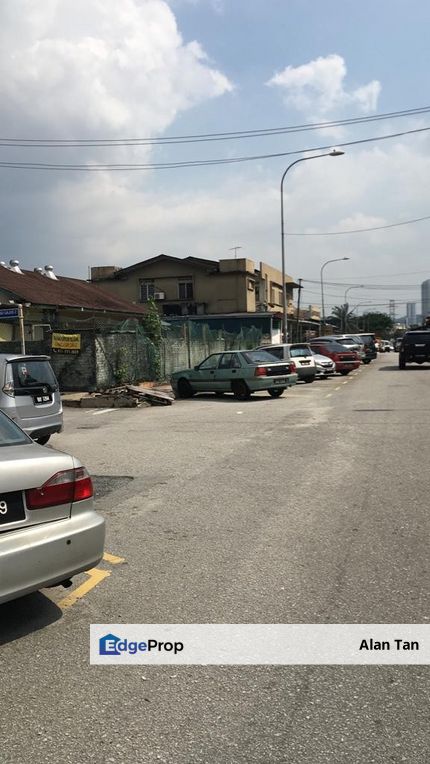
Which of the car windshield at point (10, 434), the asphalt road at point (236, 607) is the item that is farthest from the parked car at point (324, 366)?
the car windshield at point (10, 434)

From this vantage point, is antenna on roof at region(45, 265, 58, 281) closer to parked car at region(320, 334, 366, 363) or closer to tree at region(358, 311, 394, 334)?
parked car at region(320, 334, 366, 363)

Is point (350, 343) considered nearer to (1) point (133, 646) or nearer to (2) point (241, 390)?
(2) point (241, 390)

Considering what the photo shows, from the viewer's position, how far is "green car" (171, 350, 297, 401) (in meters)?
17.8

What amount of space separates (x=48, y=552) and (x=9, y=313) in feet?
47.1

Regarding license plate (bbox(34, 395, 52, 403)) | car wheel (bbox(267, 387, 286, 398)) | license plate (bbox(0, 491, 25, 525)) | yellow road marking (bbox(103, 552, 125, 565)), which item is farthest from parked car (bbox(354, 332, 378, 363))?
license plate (bbox(0, 491, 25, 525))

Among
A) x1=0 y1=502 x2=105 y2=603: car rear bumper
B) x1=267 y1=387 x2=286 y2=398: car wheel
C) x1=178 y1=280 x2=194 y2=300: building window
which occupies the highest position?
x1=178 y1=280 x2=194 y2=300: building window

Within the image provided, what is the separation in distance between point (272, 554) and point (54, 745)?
2546 mm

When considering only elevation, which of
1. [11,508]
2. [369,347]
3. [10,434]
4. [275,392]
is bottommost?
[275,392]

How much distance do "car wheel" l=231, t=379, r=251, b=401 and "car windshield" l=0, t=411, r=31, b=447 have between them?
1344cm

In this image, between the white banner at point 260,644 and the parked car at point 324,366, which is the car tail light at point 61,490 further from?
the parked car at point 324,366

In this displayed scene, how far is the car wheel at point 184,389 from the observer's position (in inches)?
754

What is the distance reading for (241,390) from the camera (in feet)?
59.1

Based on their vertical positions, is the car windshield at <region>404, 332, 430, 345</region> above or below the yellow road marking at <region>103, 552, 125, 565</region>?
above

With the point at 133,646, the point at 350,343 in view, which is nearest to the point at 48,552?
the point at 133,646
